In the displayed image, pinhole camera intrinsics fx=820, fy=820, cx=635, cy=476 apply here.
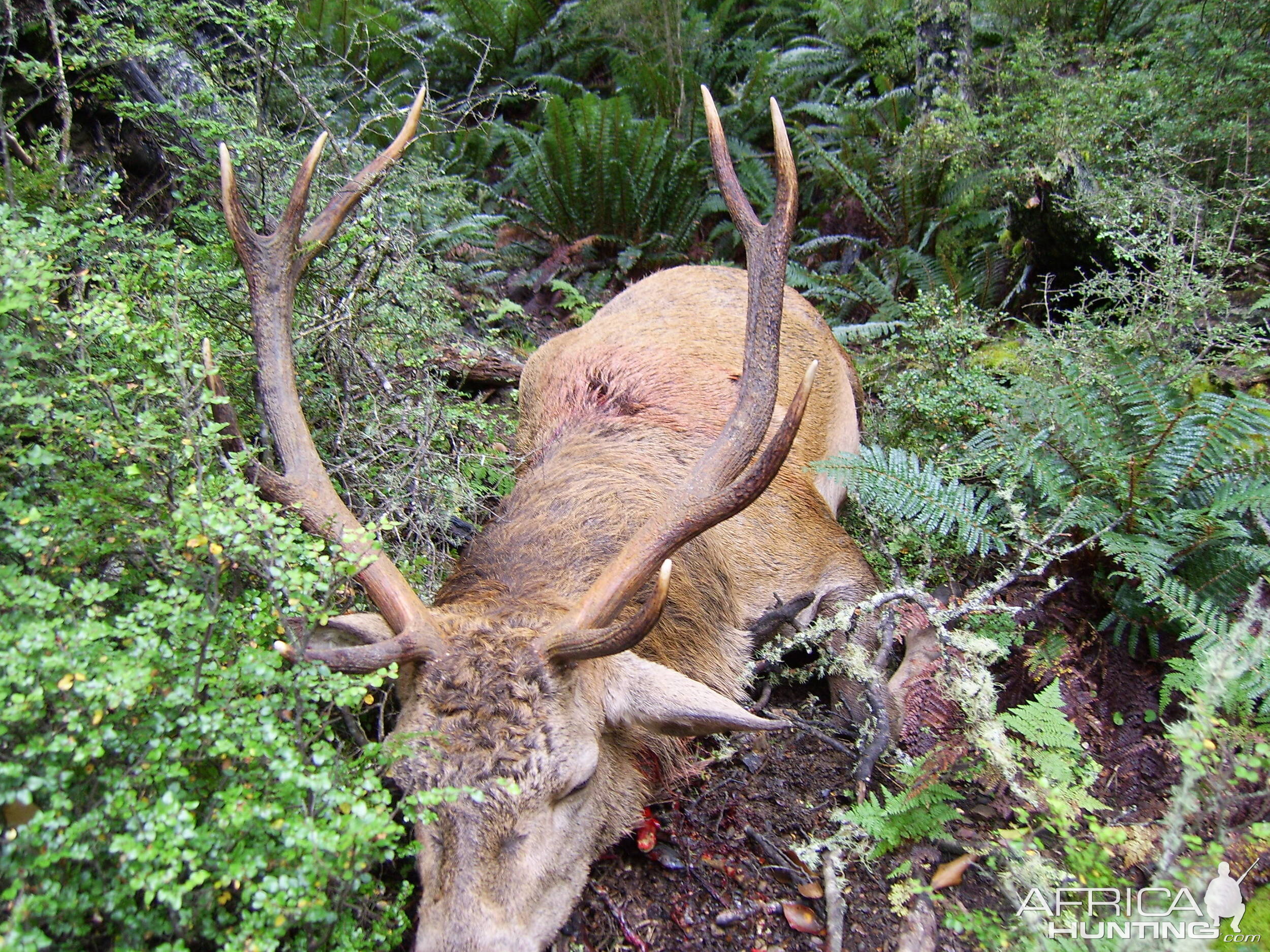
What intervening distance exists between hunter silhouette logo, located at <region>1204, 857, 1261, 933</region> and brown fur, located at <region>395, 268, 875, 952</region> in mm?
1438

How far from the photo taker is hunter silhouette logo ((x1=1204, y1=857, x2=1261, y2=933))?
2.39 metres

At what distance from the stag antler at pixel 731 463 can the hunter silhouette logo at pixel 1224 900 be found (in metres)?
1.80

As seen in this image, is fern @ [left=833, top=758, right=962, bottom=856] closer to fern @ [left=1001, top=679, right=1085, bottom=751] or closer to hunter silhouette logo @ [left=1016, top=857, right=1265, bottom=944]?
fern @ [left=1001, top=679, right=1085, bottom=751]

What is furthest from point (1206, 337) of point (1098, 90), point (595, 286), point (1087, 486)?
point (595, 286)

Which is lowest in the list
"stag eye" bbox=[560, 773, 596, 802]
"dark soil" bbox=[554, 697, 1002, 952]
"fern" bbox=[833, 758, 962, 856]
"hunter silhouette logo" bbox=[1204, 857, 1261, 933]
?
"dark soil" bbox=[554, 697, 1002, 952]

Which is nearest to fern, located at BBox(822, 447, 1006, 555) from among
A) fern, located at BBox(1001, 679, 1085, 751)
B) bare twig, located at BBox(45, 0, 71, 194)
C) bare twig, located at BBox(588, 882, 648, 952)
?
fern, located at BBox(1001, 679, 1085, 751)

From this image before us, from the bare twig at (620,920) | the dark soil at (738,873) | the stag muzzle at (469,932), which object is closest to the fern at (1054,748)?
the dark soil at (738,873)

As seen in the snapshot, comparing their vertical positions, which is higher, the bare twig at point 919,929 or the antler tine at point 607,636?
the antler tine at point 607,636

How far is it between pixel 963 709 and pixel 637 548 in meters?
1.43

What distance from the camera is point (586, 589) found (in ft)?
11.3

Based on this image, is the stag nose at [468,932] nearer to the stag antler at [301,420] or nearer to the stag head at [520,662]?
the stag head at [520,662]

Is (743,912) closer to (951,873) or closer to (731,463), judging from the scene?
(951,873)

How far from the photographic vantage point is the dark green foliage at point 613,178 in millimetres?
9594

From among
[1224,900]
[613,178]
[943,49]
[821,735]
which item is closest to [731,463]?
[821,735]
